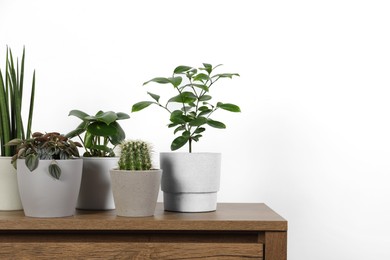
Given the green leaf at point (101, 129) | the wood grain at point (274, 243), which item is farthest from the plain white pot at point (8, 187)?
the wood grain at point (274, 243)

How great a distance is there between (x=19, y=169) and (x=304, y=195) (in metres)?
0.90

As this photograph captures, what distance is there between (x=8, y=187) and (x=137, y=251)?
393mm

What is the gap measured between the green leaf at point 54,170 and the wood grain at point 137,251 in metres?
0.15

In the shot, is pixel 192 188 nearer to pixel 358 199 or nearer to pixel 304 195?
pixel 304 195

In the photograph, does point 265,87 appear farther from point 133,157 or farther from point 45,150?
point 45,150

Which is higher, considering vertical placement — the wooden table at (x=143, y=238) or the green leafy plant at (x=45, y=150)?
the green leafy plant at (x=45, y=150)

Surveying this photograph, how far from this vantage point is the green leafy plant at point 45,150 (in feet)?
4.37

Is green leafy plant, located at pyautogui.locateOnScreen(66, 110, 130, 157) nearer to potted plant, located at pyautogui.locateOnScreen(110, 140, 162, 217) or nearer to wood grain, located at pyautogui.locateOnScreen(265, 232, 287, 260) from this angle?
potted plant, located at pyautogui.locateOnScreen(110, 140, 162, 217)

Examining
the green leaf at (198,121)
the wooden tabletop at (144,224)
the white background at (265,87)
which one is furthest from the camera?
the white background at (265,87)

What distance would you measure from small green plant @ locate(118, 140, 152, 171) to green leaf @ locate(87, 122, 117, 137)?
0.05 m

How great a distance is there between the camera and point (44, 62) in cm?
184

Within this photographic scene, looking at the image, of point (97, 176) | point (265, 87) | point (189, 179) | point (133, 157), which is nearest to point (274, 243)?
point (189, 179)

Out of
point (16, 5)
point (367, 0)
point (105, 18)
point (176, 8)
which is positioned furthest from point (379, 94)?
point (16, 5)

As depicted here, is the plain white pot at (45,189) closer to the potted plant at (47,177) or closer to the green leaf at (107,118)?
the potted plant at (47,177)
